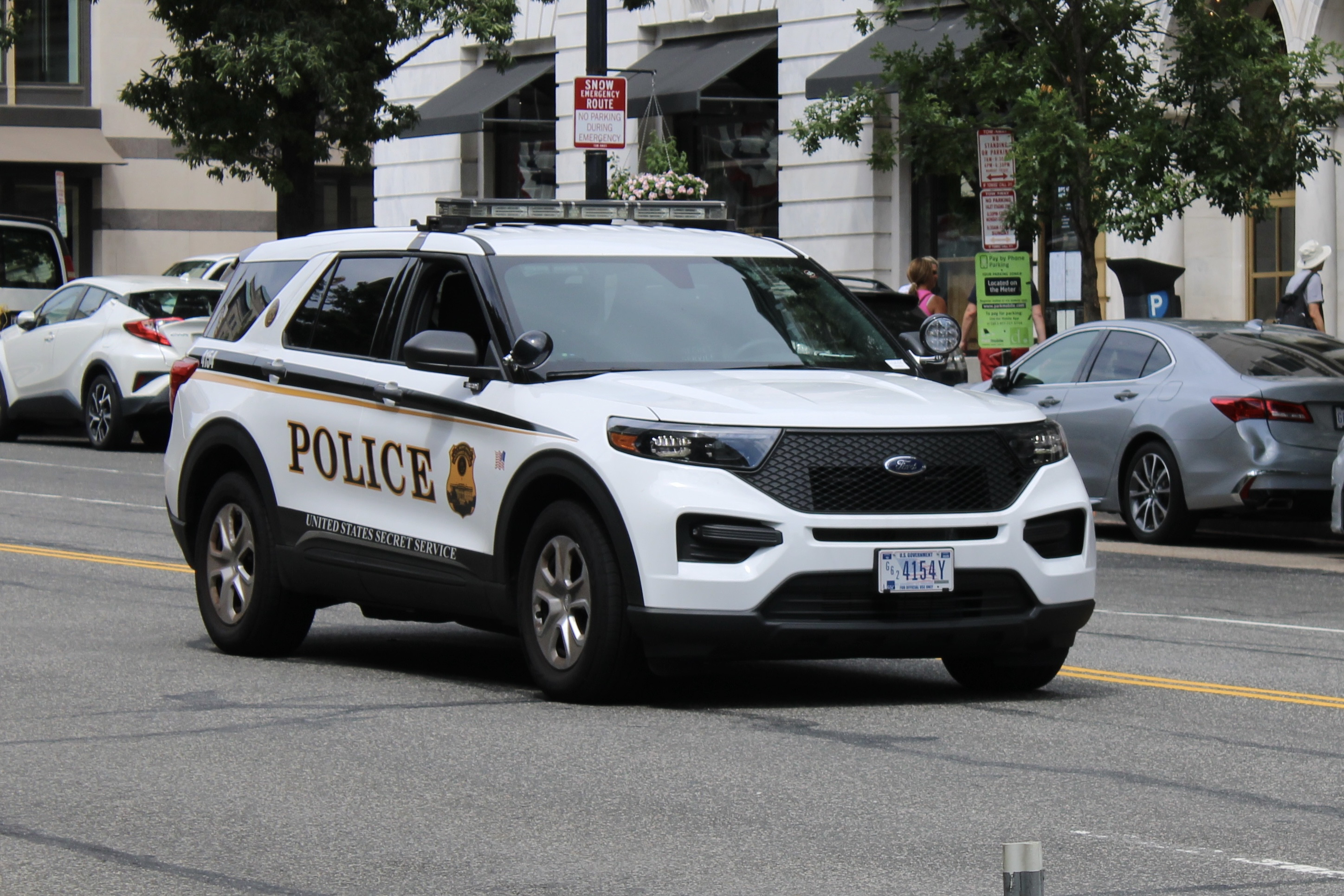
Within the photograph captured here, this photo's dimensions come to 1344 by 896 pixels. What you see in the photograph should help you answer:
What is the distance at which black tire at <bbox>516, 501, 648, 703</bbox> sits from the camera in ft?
26.2

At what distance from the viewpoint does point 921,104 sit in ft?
65.5

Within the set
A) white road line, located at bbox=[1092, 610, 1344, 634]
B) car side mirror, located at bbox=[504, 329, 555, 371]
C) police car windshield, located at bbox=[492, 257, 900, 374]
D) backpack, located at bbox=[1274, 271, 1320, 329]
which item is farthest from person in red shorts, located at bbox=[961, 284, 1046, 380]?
car side mirror, located at bbox=[504, 329, 555, 371]

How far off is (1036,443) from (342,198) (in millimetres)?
48168

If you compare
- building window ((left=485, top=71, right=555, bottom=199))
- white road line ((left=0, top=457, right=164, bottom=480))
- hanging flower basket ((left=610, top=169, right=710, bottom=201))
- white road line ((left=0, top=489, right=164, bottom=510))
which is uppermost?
building window ((left=485, top=71, right=555, bottom=199))

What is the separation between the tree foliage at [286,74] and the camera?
2980cm

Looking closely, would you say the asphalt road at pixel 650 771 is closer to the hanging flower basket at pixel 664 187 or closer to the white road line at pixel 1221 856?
the white road line at pixel 1221 856

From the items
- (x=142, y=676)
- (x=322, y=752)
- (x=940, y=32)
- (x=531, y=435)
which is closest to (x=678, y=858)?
(x=322, y=752)

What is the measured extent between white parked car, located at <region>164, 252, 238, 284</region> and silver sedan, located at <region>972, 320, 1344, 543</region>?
31.0 ft

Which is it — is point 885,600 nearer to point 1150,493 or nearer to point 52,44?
point 1150,493

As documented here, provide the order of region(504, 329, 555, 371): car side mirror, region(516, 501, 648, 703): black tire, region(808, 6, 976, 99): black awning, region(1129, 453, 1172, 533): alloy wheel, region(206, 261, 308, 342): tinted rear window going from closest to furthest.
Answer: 1. region(516, 501, 648, 703): black tire
2. region(504, 329, 555, 371): car side mirror
3. region(206, 261, 308, 342): tinted rear window
4. region(1129, 453, 1172, 533): alloy wheel
5. region(808, 6, 976, 99): black awning

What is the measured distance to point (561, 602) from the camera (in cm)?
827

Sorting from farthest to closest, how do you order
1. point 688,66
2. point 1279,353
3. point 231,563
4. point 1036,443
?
point 688,66 → point 1279,353 → point 231,563 → point 1036,443

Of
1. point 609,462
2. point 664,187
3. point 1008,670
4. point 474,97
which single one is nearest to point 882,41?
point 664,187

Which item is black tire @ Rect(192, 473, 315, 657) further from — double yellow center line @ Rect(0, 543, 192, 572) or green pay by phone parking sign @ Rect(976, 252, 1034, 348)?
green pay by phone parking sign @ Rect(976, 252, 1034, 348)
